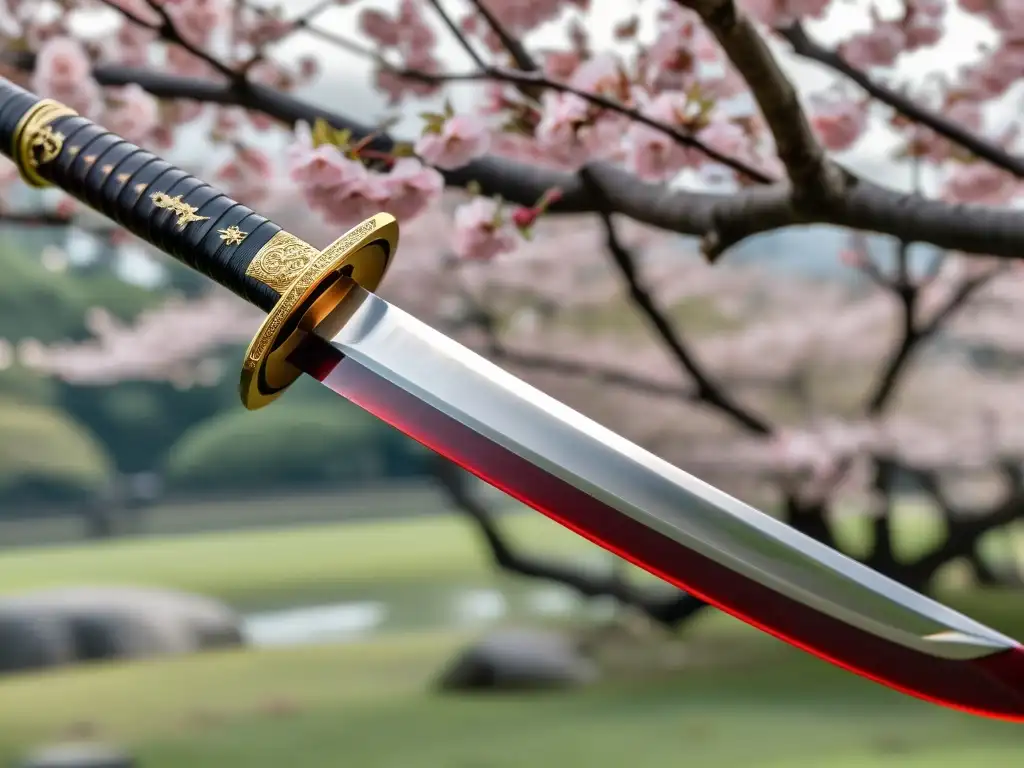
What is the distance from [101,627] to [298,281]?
341 centimetres

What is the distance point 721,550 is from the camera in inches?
21.3

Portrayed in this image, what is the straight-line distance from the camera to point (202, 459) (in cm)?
600

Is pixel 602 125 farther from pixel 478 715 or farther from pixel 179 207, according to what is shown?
pixel 478 715

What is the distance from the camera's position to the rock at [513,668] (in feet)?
9.89

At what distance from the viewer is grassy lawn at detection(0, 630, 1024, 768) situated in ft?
7.84

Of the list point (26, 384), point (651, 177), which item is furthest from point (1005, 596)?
point (26, 384)

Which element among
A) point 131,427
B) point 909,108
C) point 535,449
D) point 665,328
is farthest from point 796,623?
point 131,427

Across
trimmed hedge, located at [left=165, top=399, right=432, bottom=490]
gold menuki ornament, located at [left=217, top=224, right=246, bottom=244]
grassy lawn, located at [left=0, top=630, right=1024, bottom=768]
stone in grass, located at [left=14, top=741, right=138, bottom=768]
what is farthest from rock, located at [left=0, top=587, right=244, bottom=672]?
gold menuki ornament, located at [left=217, top=224, right=246, bottom=244]

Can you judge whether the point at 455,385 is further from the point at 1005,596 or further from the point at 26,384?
the point at 26,384

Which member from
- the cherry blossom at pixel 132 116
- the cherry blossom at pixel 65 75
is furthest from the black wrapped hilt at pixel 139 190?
the cherry blossom at pixel 132 116

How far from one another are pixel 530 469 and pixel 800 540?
17 cm

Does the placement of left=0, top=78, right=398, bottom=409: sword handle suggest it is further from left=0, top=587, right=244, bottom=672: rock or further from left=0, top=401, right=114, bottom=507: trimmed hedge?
left=0, top=401, right=114, bottom=507: trimmed hedge

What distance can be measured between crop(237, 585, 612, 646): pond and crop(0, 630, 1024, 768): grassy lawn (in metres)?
0.42

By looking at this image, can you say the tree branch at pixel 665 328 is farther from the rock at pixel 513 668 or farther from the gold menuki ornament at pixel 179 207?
the rock at pixel 513 668
